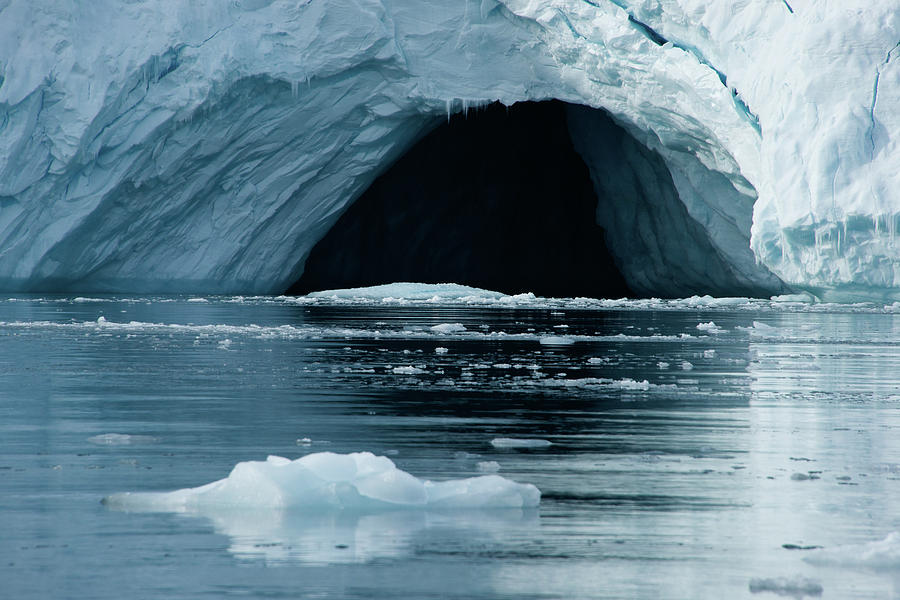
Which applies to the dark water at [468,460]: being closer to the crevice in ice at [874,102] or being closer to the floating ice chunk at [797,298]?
the crevice in ice at [874,102]

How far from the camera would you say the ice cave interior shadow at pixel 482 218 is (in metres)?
27.6

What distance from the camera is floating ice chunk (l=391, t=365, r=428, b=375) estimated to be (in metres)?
7.10

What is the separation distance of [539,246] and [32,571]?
1119 inches

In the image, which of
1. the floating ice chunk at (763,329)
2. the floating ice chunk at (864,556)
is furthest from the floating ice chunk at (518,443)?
the floating ice chunk at (763,329)

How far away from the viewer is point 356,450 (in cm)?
413

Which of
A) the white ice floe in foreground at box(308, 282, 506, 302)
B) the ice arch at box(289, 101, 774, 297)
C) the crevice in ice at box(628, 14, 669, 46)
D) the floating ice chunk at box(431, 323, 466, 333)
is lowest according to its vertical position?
the floating ice chunk at box(431, 323, 466, 333)

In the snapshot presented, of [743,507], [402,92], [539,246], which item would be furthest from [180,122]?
[743,507]

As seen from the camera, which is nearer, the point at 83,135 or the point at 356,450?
the point at 356,450

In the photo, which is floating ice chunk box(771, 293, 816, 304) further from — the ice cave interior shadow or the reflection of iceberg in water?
the reflection of iceberg in water

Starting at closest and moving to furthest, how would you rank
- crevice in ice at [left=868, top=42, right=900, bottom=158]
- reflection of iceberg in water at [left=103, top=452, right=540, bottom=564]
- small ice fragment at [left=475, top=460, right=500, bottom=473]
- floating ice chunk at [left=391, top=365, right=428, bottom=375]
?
reflection of iceberg in water at [left=103, top=452, right=540, bottom=564], small ice fragment at [left=475, top=460, right=500, bottom=473], floating ice chunk at [left=391, top=365, right=428, bottom=375], crevice in ice at [left=868, top=42, right=900, bottom=158]

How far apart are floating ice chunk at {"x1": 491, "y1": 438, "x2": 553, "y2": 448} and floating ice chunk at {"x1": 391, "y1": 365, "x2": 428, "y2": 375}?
2.76 meters

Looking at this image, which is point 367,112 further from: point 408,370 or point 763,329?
point 408,370

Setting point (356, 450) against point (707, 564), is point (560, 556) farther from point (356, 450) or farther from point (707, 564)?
point (356, 450)

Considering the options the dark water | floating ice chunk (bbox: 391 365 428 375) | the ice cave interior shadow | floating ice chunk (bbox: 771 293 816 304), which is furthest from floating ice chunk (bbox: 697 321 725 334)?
the ice cave interior shadow
